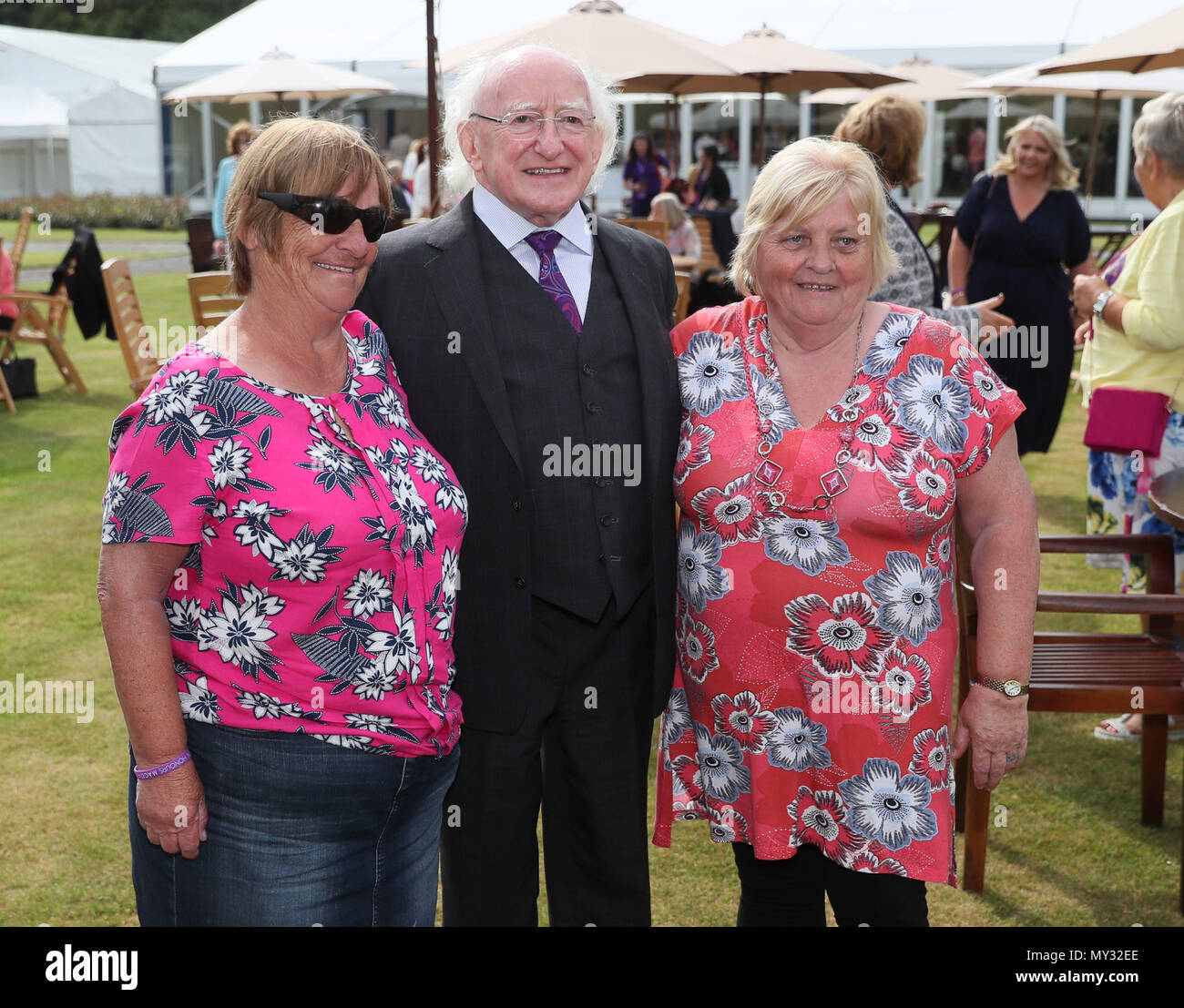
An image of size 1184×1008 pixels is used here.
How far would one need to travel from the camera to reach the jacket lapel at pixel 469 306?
2.41 m

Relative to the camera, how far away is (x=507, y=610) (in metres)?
2.44

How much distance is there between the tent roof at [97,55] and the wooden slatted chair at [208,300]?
99.0 feet

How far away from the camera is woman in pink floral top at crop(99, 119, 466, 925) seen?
1.93 metres

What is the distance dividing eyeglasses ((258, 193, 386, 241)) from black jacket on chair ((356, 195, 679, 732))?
404mm

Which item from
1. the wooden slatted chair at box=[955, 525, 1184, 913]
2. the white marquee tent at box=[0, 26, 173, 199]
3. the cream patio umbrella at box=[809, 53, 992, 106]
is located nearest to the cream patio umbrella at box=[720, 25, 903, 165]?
the cream patio umbrella at box=[809, 53, 992, 106]

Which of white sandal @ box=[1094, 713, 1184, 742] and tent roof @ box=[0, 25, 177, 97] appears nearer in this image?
white sandal @ box=[1094, 713, 1184, 742]

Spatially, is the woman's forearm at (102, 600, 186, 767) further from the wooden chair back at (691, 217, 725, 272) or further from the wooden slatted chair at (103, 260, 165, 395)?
the wooden chair back at (691, 217, 725, 272)

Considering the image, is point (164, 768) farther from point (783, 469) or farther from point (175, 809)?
point (783, 469)

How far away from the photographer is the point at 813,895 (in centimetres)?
268

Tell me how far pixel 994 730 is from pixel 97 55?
39.5 meters

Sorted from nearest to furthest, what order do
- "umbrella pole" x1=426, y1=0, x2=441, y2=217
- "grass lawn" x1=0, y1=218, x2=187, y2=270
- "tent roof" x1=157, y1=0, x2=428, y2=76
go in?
"umbrella pole" x1=426, y1=0, x2=441, y2=217 → "tent roof" x1=157, y1=0, x2=428, y2=76 → "grass lawn" x1=0, y1=218, x2=187, y2=270
